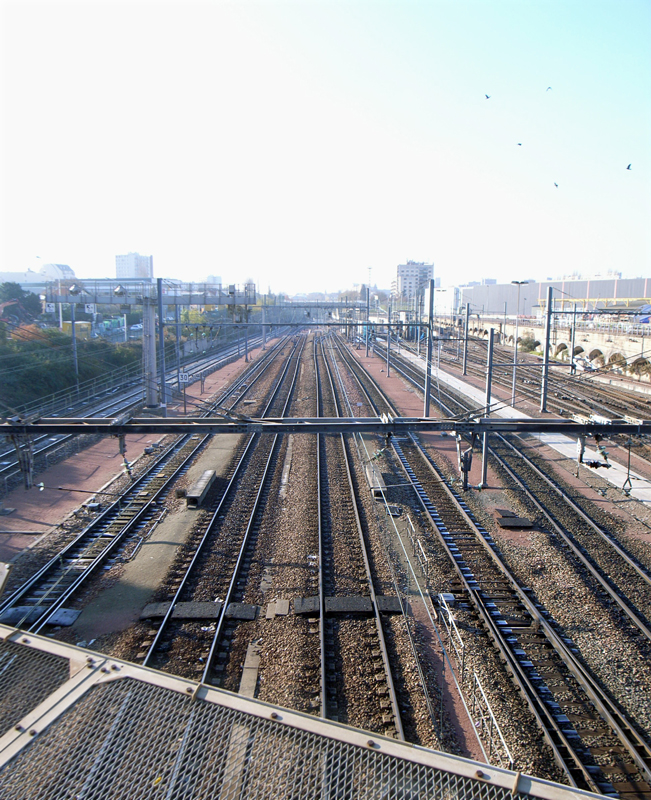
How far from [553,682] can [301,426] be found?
14.9ft

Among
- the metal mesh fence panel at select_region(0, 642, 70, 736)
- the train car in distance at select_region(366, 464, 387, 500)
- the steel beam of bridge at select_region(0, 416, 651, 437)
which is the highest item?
the metal mesh fence panel at select_region(0, 642, 70, 736)

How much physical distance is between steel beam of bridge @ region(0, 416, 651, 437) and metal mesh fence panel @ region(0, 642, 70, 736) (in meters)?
6.02

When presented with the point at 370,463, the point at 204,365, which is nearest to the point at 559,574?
the point at 370,463

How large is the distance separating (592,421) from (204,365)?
2900 centimetres

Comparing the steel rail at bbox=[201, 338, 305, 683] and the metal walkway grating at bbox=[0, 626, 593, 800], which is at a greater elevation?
the metal walkway grating at bbox=[0, 626, 593, 800]

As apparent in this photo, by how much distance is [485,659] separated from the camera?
21.3ft

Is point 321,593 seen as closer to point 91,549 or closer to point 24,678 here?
point 91,549

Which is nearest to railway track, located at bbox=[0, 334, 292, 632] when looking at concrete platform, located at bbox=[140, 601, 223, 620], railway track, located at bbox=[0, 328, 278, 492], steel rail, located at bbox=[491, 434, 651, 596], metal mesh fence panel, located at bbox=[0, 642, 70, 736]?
concrete platform, located at bbox=[140, 601, 223, 620]

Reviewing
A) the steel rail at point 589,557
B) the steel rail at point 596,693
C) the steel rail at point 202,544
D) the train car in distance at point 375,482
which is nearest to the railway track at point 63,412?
the steel rail at point 202,544

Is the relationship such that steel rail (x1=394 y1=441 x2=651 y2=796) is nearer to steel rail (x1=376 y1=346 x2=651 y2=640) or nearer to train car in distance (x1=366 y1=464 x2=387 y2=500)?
steel rail (x1=376 y1=346 x2=651 y2=640)

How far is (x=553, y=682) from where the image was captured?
6.14 metres

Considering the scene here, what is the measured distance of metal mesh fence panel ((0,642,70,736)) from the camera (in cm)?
179

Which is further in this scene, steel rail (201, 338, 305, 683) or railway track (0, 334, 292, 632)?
railway track (0, 334, 292, 632)

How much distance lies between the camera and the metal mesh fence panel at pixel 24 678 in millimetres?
1791
